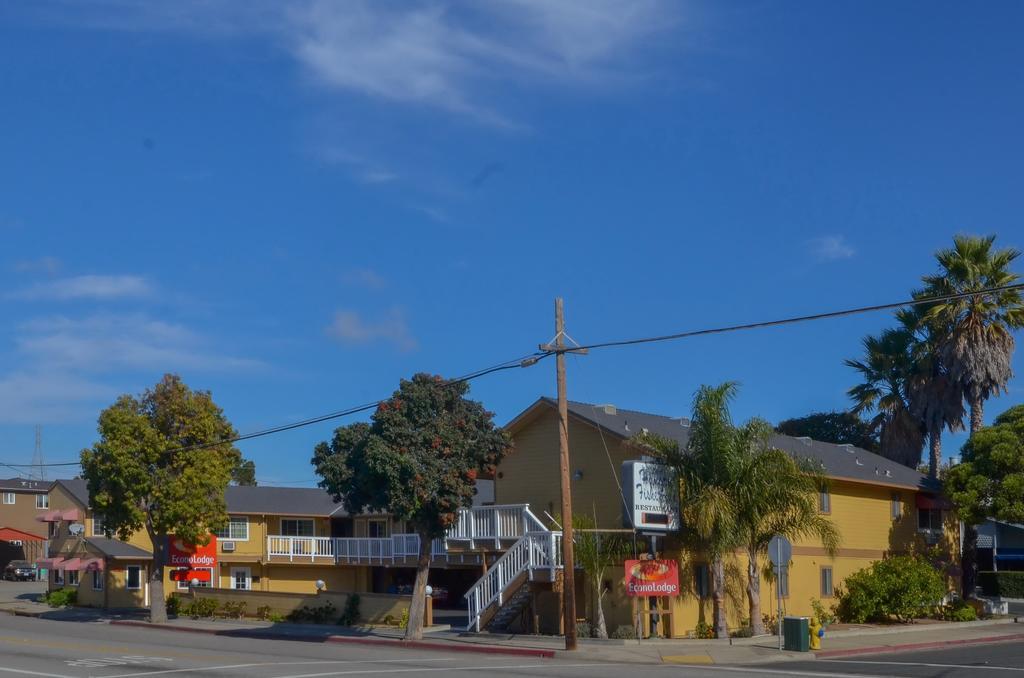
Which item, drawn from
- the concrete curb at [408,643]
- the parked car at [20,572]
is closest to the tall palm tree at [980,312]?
the concrete curb at [408,643]

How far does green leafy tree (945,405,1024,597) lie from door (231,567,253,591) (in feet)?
107

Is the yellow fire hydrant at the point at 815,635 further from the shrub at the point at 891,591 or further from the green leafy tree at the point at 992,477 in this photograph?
the green leafy tree at the point at 992,477

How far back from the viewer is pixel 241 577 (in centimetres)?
5531

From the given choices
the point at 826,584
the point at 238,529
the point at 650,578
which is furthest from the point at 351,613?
the point at 238,529

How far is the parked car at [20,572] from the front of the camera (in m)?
78.2

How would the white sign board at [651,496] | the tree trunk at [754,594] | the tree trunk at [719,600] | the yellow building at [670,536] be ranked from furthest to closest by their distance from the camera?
the yellow building at [670,536] < the tree trunk at [754,594] < the tree trunk at [719,600] < the white sign board at [651,496]

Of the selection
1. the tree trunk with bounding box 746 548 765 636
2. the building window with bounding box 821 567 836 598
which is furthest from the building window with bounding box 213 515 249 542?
the tree trunk with bounding box 746 548 765 636

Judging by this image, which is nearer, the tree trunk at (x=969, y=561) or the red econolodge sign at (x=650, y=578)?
the red econolodge sign at (x=650, y=578)

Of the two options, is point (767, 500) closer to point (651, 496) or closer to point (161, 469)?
point (651, 496)

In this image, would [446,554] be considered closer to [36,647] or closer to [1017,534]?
[36,647]

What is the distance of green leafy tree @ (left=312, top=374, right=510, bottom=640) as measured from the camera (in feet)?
105

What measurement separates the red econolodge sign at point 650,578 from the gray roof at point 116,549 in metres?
31.4

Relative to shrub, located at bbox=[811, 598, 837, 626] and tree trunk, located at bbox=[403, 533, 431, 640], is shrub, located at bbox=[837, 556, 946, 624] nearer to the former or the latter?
shrub, located at bbox=[811, 598, 837, 626]

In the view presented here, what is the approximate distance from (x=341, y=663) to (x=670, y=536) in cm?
1096
